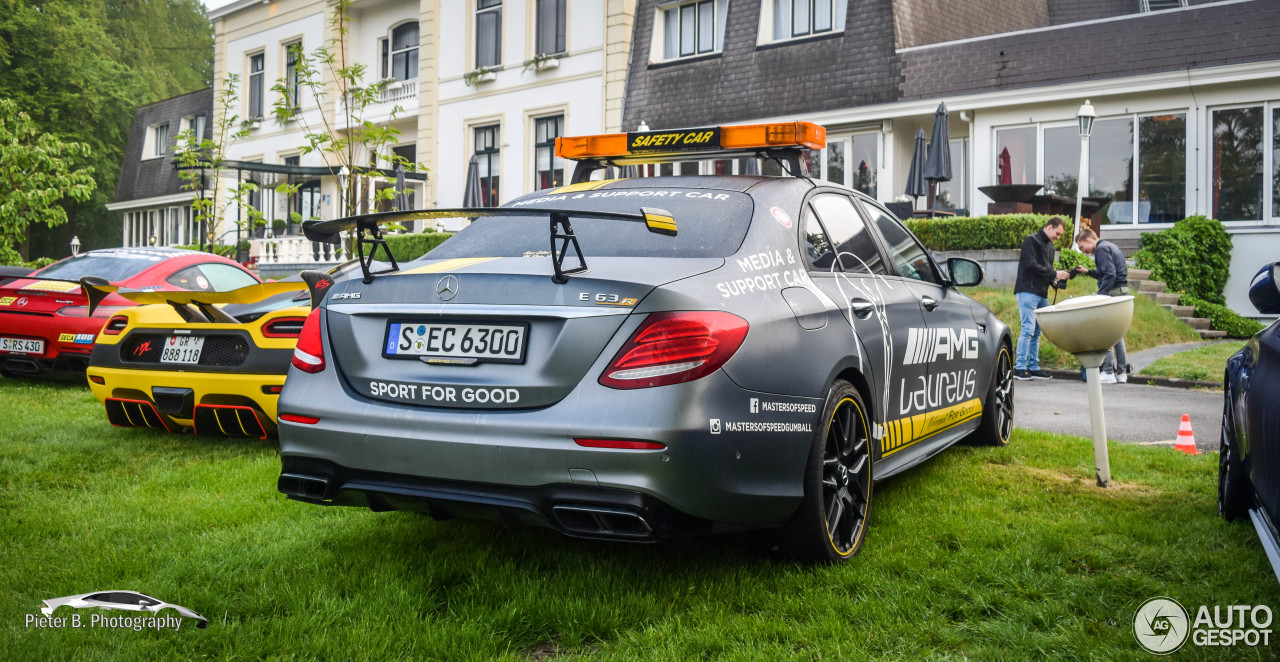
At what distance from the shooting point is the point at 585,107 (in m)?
24.8

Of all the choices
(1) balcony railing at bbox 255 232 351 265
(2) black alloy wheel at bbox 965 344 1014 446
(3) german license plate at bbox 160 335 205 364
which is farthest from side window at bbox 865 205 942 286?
(1) balcony railing at bbox 255 232 351 265

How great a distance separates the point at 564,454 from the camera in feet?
10.0

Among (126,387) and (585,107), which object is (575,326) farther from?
(585,107)

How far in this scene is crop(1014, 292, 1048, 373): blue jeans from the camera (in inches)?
452

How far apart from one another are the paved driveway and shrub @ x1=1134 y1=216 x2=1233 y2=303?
20.0 ft

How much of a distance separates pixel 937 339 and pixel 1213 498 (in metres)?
1.55

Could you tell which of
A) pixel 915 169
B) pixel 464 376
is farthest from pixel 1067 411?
pixel 915 169

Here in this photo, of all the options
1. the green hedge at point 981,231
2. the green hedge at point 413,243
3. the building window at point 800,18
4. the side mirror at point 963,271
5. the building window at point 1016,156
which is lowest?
the side mirror at point 963,271

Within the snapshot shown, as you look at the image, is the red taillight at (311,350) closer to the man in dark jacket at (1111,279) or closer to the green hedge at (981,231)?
the man in dark jacket at (1111,279)

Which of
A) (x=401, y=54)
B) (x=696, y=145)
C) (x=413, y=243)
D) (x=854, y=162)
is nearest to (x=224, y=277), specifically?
(x=696, y=145)

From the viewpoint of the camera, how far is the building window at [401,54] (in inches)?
1190

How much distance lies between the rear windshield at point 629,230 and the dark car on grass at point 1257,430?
1761 mm

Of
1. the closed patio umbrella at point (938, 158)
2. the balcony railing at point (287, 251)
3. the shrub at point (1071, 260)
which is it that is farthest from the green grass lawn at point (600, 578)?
the balcony railing at point (287, 251)

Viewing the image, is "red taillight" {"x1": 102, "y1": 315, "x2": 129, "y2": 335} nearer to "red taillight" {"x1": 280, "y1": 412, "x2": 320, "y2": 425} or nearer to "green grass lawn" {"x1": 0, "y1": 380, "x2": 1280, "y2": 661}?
"green grass lawn" {"x1": 0, "y1": 380, "x2": 1280, "y2": 661}
